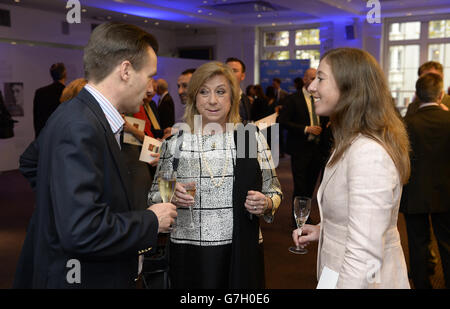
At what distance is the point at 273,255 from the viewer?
412cm

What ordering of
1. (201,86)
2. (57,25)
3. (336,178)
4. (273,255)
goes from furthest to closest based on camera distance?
1. (57,25)
2. (273,255)
3. (201,86)
4. (336,178)

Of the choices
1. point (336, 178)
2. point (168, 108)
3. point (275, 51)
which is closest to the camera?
point (336, 178)

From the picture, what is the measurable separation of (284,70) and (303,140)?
8.77m

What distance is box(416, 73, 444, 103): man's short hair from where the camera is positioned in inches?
123

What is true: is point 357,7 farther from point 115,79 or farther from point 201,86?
point 115,79

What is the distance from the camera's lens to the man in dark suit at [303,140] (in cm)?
507

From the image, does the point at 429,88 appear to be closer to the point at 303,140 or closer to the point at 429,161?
the point at 429,161

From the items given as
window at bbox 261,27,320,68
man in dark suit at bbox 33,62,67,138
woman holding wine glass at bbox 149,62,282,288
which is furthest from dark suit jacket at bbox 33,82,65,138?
window at bbox 261,27,320,68

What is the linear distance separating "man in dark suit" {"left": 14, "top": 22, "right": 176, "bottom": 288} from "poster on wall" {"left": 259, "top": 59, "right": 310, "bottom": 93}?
12.1 m

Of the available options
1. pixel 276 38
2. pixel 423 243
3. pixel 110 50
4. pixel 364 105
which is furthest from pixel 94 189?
pixel 276 38

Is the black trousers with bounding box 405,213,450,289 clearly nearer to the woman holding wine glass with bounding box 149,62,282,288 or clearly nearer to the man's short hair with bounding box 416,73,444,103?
the man's short hair with bounding box 416,73,444,103

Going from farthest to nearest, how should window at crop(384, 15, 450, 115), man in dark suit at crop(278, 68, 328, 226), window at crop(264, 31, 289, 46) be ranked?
1. window at crop(264, 31, 289, 46)
2. window at crop(384, 15, 450, 115)
3. man in dark suit at crop(278, 68, 328, 226)
